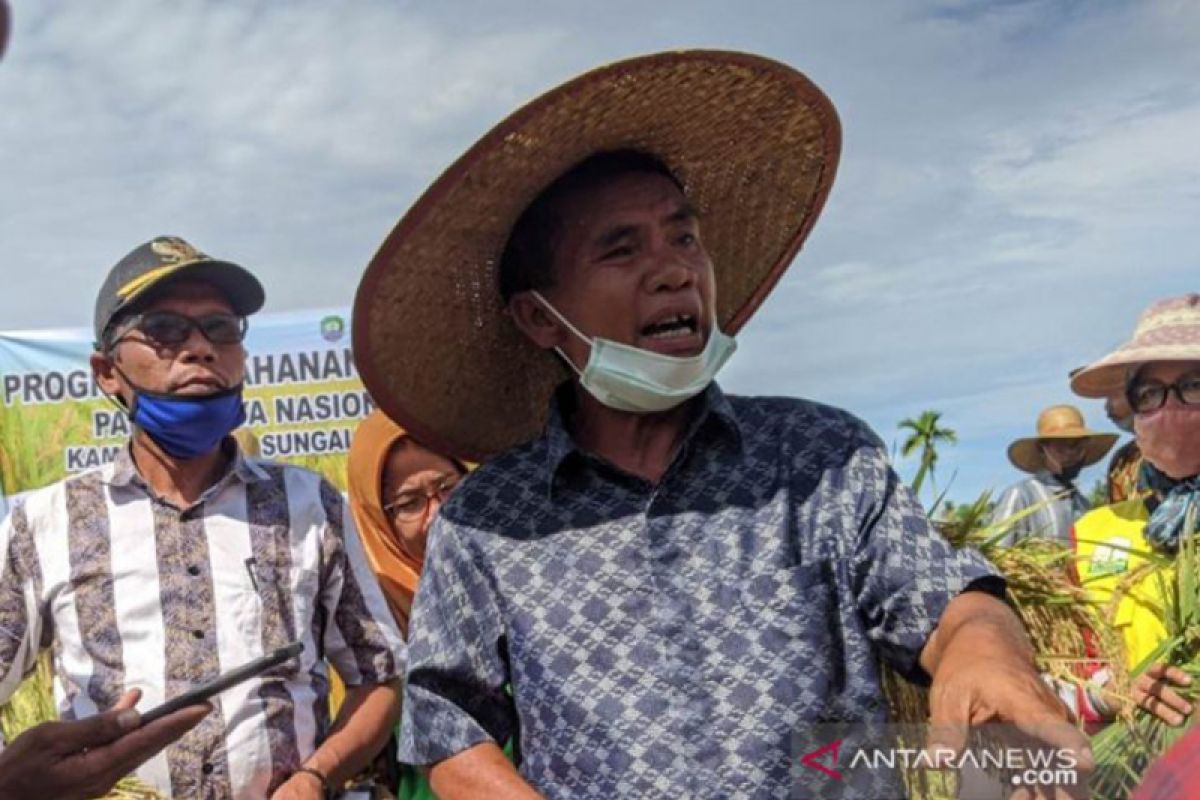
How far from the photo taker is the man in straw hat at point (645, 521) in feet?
6.64

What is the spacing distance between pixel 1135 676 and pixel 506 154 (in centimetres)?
157

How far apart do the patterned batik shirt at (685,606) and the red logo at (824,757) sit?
0.19 m

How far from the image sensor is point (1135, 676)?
2.58 m

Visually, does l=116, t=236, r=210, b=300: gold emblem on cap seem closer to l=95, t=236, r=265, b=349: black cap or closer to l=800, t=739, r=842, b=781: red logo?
l=95, t=236, r=265, b=349: black cap

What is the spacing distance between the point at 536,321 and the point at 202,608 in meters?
1.06

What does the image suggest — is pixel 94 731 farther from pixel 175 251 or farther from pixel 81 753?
pixel 175 251

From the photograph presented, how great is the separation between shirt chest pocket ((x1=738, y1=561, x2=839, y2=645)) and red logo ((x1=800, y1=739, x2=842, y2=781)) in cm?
27

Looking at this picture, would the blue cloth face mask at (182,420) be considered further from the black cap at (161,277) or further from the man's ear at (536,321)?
the man's ear at (536,321)

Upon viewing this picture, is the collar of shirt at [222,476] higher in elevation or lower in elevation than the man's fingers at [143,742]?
higher

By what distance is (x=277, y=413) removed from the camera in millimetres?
6715

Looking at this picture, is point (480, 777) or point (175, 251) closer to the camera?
point (480, 777)

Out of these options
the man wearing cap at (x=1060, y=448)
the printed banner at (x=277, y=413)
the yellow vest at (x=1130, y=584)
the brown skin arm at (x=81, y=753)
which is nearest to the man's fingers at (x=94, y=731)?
the brown skin arm at (x=81, y=753)

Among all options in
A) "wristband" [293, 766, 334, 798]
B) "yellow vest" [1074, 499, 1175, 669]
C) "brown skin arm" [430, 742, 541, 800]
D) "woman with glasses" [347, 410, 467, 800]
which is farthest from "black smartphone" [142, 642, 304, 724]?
"woman with glasses" [347, 410, 467, 800]

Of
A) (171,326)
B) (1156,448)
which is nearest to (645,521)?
(171,326)
